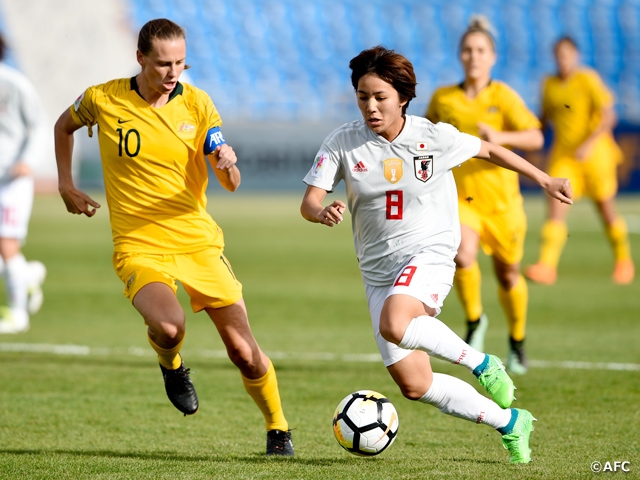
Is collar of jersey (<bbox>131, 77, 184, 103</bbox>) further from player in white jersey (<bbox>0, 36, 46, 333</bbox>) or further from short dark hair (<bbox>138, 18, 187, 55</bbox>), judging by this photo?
player in white jersey (<bbox>0, 36, 46, 333</bbox>)

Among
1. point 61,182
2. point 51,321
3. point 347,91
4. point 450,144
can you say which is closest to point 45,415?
→ point 61,182

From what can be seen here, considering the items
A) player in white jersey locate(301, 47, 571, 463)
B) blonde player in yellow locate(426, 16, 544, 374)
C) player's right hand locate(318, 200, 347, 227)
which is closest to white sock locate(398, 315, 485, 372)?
player in white jersey locate(301, 47, 571, 463)

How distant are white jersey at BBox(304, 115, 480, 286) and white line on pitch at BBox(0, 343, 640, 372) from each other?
3.03 metres

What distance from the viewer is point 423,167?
4.81m

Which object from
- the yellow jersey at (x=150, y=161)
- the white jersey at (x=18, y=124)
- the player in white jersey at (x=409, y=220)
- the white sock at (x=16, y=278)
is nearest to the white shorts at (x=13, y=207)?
the white jersey at (x=18, y=124)

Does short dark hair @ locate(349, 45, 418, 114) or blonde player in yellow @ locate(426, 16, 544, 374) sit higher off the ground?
short dark hair @ locate(349, 45, 418, 114)

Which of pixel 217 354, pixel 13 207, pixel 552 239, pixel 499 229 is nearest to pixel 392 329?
pixel 499 229

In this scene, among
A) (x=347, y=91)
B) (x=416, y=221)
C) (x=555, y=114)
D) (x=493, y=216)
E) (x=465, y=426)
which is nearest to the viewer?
(x=416, y=221)

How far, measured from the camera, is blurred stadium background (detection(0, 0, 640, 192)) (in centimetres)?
2853

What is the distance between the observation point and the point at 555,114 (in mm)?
11141

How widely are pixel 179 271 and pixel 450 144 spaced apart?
58.3 inches

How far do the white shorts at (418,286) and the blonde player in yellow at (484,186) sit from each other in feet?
8.12

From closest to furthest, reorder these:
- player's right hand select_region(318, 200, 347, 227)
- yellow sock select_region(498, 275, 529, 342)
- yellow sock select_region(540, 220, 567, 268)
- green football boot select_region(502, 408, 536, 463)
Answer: player's right hand select_region(318, 200, 347, 227) < green football boot select_region(502, 408, 536, 463) < yellow sock select_region(498, 275, 529, 342) < yellow sock select_region(540, 220, 567, 268)

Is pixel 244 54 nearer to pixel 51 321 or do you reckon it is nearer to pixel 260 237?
pixel 260 237
